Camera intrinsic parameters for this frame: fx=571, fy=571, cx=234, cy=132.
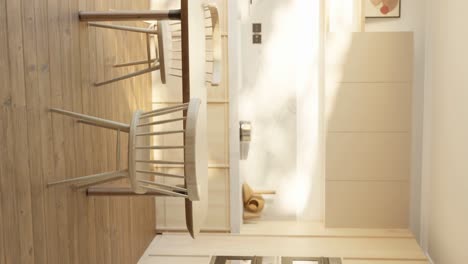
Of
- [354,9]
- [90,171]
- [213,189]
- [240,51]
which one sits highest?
[354,9]

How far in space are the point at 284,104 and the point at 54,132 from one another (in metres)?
2.44

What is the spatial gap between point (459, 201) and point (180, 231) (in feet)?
6.23

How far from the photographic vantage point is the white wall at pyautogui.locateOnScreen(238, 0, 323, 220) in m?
4.30

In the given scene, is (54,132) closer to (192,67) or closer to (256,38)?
(192,67)

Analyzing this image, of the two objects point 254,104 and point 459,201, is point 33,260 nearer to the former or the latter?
point 459,201

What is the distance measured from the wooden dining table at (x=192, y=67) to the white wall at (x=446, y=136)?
1.56 m

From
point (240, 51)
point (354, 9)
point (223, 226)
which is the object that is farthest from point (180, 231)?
point (354, 9)

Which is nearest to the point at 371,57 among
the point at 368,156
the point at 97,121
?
the point at 368,156

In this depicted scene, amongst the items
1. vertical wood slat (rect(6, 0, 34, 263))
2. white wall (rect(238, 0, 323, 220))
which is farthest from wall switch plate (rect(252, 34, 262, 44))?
vertical wood slat (rect(6, 0, 34, 263))

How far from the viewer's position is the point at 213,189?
159 inches

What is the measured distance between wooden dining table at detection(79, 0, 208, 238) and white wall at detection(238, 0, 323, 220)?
194 centimetres

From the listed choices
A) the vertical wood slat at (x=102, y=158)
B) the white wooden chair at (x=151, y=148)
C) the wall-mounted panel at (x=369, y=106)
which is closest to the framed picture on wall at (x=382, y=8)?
the wall-mounted panel at (x=369, y=106)

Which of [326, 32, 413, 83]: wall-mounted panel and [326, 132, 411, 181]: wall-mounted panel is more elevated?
[326, 32, 413, 83]: wall-mounted panel

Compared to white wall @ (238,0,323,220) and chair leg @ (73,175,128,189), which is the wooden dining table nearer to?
chair leg @ (73,175,128,189)
